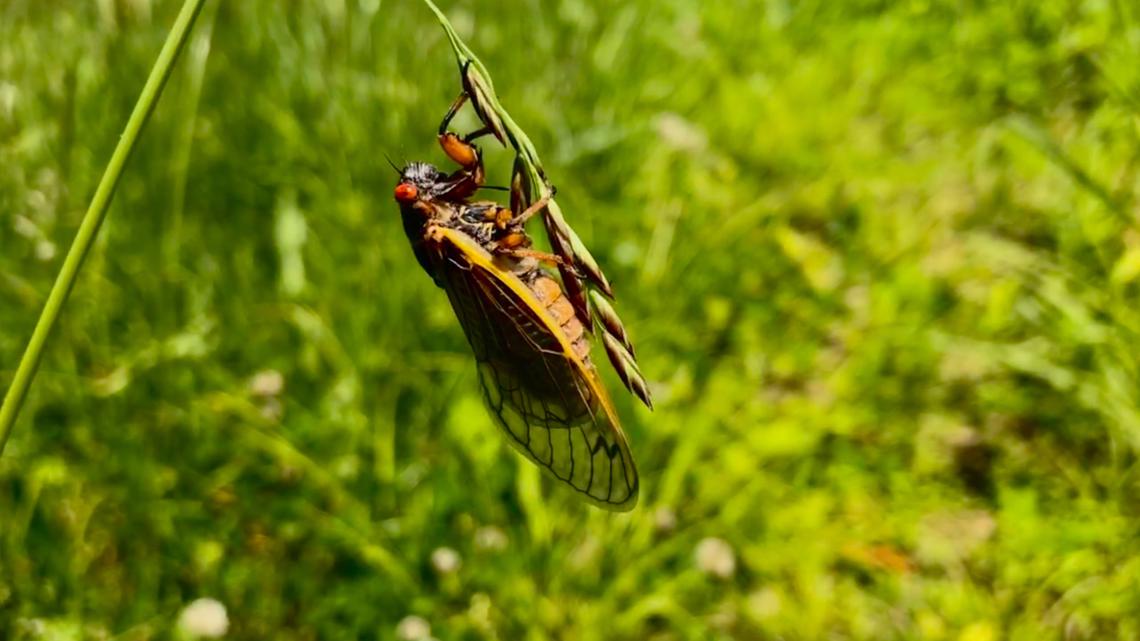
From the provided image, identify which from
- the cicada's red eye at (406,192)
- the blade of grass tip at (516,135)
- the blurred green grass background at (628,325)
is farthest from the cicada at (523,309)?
the blurred green grass background at (628,325)

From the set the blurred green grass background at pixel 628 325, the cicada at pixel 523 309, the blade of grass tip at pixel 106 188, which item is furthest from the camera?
the blurred green grass background at pixel 628 325

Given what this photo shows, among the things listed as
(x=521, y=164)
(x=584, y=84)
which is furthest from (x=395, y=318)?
(x=521, y=164)

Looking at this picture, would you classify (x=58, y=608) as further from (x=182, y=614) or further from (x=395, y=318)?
(x=395, y=318)

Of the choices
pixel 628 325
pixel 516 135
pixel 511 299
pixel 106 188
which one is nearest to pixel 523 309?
pixel 511 299

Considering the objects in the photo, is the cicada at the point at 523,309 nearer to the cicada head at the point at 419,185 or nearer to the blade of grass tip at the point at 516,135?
the cicada head at the point at 419,185

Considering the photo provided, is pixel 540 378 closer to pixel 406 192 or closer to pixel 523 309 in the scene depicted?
pixel 523 309

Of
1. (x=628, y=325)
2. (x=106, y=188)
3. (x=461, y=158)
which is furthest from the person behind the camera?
(x=628, y=325)
